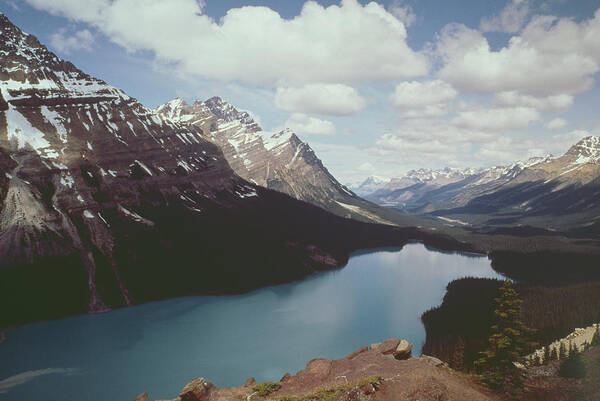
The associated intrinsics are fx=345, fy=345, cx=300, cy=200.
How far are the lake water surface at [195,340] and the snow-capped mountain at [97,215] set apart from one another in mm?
9863

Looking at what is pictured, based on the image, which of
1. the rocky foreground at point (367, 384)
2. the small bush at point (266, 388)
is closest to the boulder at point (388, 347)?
the rocky foreground at point (367, 384)

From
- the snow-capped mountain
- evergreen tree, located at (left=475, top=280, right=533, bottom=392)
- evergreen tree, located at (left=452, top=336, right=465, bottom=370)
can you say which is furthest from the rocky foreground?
the snow-capped mountain

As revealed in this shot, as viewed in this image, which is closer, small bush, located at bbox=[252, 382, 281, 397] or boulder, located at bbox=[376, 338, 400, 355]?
small bush, located at bbox=[252, 382, 281, 397]

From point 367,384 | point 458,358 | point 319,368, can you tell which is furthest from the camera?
point 458,358

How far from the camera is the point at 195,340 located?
8738 centimetres

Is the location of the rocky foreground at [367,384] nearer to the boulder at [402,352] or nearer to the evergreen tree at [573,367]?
the boulder at [402,352]

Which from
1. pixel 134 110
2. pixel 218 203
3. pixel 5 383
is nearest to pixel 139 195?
pixel 218 203

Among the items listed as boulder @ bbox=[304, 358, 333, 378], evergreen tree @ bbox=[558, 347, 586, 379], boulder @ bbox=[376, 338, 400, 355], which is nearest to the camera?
boulder @ bbox=[304, 358, 333, 378]

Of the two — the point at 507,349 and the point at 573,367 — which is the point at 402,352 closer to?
the point at 507,349

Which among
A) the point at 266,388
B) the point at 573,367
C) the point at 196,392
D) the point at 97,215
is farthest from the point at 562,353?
the point at 97,215

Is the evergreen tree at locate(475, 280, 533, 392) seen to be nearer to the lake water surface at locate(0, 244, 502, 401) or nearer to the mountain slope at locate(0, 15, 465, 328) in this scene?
the lake water surface at locate(0, 244, 502, 401)

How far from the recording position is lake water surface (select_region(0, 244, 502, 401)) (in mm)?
66062

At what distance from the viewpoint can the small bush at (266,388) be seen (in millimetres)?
32353

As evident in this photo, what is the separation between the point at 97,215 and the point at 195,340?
72678 mm
